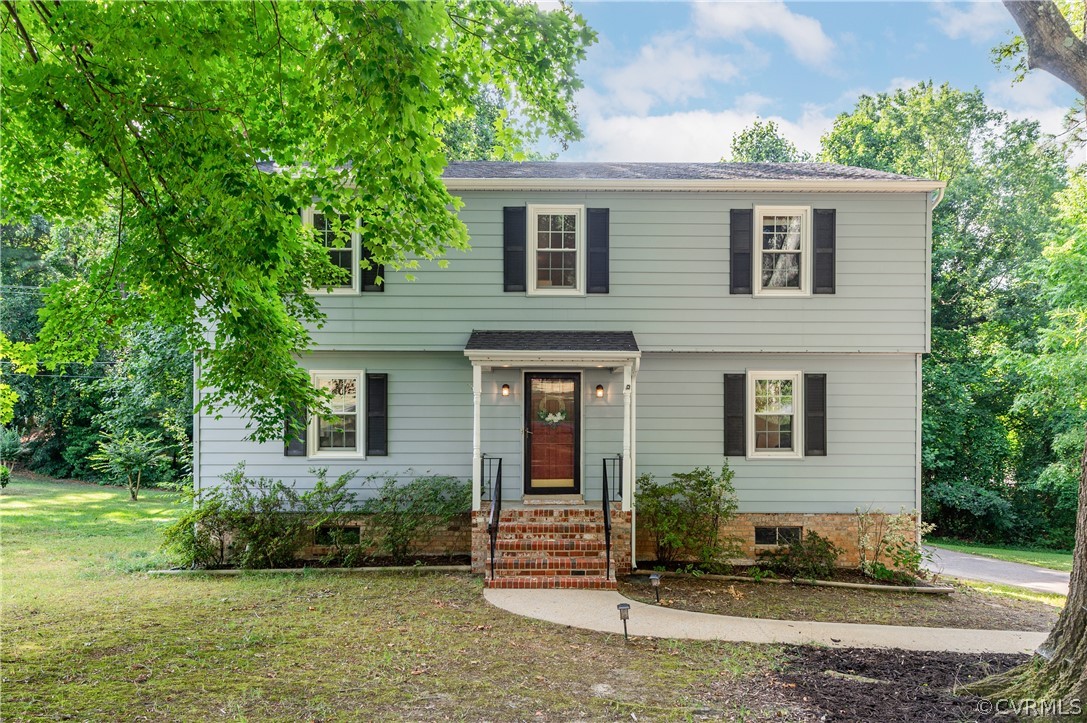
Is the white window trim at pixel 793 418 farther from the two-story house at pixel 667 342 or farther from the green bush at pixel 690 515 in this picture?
the green bush at pixel 690 515

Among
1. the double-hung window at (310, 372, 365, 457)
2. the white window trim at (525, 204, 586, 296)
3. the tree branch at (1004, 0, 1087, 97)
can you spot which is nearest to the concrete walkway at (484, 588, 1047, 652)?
the double-hung window at (310, 372, 365, 457)

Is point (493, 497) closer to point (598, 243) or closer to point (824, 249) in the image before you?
point (598, 243)

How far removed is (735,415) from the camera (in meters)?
9.43

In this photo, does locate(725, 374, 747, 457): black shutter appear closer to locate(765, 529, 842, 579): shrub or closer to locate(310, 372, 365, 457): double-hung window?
locate(765, 529, 842, 579): shrub

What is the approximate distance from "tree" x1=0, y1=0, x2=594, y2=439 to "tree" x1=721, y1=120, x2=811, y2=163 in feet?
67.3

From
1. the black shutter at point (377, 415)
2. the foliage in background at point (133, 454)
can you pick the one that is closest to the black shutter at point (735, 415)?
the black shutter at point (377, 415)

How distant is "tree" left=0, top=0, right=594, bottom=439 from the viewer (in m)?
4.60

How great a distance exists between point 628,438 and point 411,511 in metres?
3.59

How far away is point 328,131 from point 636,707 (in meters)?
5.44

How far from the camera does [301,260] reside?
23.0 feet

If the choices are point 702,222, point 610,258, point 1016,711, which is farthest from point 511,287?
point 1016,711

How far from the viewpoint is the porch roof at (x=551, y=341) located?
8655 mm

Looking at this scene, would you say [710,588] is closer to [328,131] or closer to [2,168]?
[328,131]

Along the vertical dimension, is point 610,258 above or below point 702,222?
below
